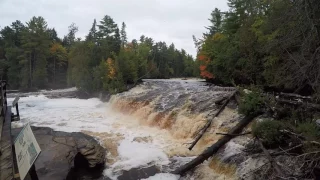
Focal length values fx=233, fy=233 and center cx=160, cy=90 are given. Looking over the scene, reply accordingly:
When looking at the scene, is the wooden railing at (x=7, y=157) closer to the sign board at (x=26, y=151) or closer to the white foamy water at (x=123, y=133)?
the sign board at (x=26, y=151)

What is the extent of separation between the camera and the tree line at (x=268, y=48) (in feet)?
20.7

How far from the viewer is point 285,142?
7.01 m

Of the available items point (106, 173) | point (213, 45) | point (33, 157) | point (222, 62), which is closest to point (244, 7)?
point (213, 45)

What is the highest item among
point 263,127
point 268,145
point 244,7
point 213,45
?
point 244,7

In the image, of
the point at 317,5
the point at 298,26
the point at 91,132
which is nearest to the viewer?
the point at 317,5

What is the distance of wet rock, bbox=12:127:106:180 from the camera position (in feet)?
22.9

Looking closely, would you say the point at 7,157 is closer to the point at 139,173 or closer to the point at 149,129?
the point at 139,173

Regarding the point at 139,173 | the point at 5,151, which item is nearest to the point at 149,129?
the point at 139,173

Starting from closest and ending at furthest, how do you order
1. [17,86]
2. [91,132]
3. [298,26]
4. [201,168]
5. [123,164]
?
1. [298,26]
2. [201,168]
3. [123,164]
4. [91,132]
5. [17,86]

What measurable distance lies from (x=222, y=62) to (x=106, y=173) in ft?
67.2

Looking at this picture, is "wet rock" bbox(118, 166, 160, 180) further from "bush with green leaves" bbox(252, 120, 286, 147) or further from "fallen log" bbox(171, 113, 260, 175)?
"bush with green leaves" bbox(252, 120, 286, 147)

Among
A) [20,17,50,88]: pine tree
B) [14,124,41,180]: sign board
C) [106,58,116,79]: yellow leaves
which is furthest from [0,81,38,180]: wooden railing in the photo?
[20,17,50,88]: pine tree

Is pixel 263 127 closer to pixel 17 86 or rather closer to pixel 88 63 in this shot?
pixel 88 63

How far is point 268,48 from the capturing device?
9617mm
